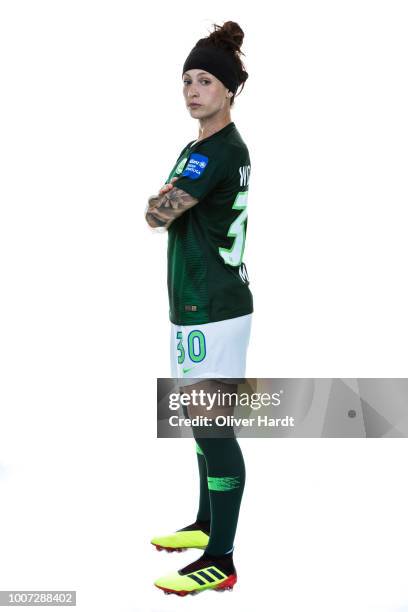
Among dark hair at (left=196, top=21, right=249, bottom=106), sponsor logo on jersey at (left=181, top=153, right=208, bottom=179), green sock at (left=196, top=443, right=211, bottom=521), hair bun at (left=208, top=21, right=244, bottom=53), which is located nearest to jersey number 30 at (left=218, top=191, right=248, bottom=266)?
sponsor logo on jersey at (left=181, top=153, right=208, bottom=179)

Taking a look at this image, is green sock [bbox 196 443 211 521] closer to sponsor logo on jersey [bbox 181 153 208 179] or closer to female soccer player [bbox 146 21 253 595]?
female soccer player [bbox 146 21 253 595]

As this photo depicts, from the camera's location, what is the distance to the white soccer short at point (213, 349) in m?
4.55

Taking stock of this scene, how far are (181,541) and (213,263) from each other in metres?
1.53

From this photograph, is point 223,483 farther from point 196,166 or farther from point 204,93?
point 204,93

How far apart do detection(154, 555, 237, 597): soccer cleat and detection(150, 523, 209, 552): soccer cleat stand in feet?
1.27

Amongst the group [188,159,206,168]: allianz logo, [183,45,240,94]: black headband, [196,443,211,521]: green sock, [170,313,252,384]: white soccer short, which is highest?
[183,45,240,94]: black headband

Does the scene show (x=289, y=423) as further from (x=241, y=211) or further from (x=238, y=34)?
(x=238, y=34)

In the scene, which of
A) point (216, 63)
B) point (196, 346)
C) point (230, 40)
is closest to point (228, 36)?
point (230, 40)

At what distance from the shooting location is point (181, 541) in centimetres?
514

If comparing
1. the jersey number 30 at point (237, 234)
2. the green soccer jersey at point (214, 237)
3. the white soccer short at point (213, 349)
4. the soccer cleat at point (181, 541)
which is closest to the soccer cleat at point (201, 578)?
the soccer cleat at point (181, 541)

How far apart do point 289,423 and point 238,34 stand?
198 cm

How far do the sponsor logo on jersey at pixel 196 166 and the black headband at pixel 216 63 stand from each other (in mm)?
378

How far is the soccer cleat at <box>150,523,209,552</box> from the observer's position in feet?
16.8

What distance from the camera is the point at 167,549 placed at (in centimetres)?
512
